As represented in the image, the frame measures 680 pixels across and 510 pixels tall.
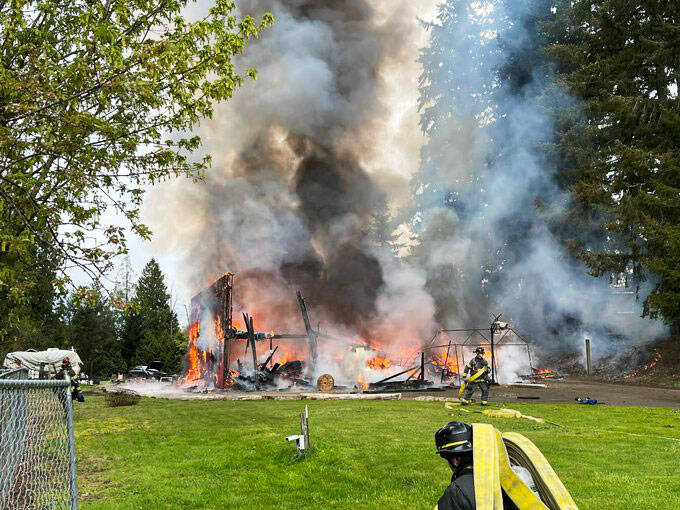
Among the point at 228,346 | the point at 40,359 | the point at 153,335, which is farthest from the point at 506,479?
the point at 153,335

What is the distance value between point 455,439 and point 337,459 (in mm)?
5520

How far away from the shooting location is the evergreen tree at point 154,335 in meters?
51.4

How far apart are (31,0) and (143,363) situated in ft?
160

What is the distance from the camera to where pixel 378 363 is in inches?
1034

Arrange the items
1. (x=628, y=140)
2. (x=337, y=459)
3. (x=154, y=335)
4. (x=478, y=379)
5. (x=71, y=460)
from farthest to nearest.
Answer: (x=154, y=335) → (x=628, y=140) → (x=478, y=379) → (x=337, y=459) → (x=71, y=460)

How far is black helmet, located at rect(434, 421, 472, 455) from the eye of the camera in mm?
3541

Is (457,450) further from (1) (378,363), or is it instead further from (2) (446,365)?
(1) (378,363)

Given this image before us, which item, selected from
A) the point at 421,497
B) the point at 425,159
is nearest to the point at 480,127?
the point at 425,159

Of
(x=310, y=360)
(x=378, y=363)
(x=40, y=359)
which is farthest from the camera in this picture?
(x=310, y=360)

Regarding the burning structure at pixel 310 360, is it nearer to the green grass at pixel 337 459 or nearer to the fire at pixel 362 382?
the fire at pixel 362 382

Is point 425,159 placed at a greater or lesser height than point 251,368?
greater

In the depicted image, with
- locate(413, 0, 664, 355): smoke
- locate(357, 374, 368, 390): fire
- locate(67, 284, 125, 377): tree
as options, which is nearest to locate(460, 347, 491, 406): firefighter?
locate(357, 374, 368, 390): fire

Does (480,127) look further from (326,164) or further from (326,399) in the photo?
(326,399)

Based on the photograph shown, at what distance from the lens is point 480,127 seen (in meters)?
38.4
